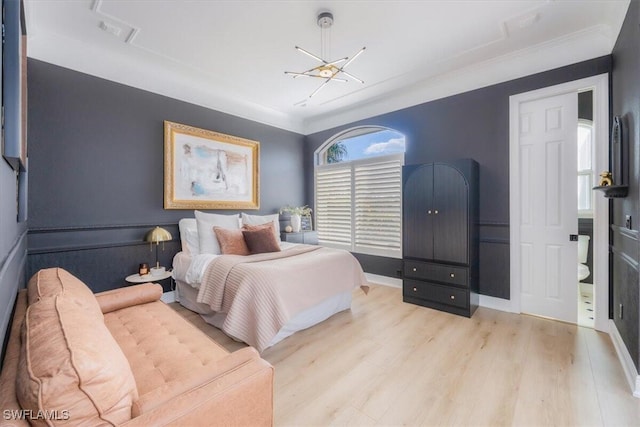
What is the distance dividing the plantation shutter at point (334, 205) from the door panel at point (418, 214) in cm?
141

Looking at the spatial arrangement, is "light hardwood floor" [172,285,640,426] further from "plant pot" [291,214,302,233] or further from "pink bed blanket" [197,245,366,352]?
"plant pot" [291,214,302,233]

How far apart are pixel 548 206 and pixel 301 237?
11.2 feet

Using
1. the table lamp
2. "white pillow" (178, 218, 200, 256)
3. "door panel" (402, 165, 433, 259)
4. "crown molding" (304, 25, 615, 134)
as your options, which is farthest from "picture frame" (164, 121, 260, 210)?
"door panel" (402, 165, 433, 259)

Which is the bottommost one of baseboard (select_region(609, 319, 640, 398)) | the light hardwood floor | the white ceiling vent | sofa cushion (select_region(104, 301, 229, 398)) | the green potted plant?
the light hardwood floor

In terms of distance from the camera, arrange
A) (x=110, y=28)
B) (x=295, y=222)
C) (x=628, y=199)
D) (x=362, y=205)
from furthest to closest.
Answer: (x=295, y=222)
(x=362, y=205)
(x=110, y=28)
(x=628, y=199)

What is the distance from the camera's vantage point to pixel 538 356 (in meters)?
2.31

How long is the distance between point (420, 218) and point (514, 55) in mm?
2179

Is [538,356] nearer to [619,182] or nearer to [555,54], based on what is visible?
[619,182]

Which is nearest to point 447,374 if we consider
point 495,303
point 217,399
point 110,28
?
point 495,303

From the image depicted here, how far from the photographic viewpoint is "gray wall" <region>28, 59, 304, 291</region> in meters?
2.77

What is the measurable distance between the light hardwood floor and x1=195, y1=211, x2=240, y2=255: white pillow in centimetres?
83

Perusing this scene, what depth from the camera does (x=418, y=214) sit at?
3.57 meters

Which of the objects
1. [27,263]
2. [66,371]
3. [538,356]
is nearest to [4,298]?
[66,371]

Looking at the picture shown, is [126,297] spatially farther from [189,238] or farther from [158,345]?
[189,238]
